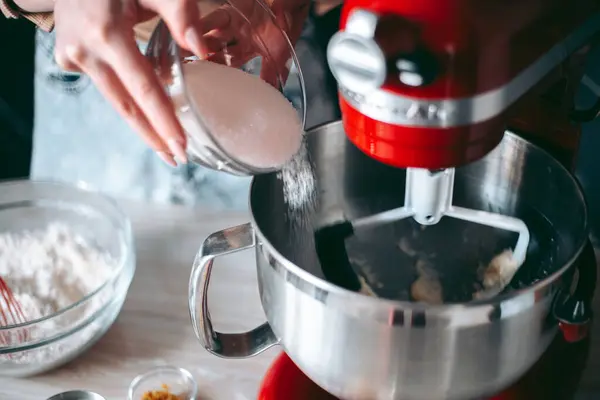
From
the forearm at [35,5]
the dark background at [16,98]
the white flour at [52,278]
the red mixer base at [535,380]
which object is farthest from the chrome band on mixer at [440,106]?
the dark background at [16,98]

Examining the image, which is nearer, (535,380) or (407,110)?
(407,110)

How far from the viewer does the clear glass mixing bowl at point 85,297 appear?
0.66 meters

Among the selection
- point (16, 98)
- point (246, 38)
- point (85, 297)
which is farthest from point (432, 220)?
point (16, 98)

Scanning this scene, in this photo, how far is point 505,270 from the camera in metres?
0.64

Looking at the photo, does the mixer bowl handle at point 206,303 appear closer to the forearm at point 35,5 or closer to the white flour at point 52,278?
the white flour at point 52,278

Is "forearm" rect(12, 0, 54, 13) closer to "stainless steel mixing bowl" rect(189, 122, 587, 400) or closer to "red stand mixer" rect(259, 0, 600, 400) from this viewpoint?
"stainless steel mixing bowl" rect(189, 122, 587, 400)

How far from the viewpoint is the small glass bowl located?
658 millimetres

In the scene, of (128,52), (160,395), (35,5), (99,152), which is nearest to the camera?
(128,52)

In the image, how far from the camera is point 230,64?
615 mm

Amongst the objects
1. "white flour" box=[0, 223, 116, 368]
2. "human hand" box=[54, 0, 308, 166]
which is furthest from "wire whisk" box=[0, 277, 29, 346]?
"human hand" box=[54, 0, 308, 166]

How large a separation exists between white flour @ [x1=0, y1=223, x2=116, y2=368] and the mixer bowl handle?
0.48ft

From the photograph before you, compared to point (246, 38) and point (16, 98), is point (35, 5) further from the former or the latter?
point (16, 98)

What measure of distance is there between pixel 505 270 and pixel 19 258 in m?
0.52

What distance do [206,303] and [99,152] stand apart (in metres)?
0.50
